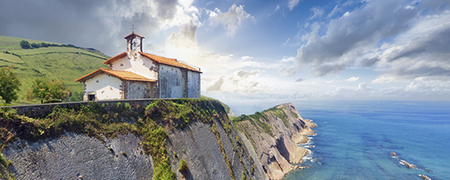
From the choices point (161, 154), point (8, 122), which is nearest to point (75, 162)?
point (8, 122)

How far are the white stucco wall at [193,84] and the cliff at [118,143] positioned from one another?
24.2ft

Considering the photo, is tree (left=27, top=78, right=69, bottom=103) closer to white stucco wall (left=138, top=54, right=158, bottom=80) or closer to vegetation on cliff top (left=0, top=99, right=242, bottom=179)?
white stucco wall (left=138, top=54, right=158, bottom=80)

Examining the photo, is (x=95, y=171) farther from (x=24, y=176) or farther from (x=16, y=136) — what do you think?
(x=16, y=136)

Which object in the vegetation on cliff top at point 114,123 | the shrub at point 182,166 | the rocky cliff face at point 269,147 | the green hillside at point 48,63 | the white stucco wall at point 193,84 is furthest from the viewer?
the green hillside at point 48,63

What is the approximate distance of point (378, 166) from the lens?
56.9 meters

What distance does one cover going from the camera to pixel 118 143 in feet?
51.9

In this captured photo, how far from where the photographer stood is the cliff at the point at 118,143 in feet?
36.2

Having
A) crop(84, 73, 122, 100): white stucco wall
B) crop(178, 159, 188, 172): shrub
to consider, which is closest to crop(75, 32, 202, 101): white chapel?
crop(84, 73, 122, 100): white stucco wall

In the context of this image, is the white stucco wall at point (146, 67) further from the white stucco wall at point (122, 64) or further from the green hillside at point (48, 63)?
the green hillside at point (48, 63)

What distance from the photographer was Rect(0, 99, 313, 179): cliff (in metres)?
11.0

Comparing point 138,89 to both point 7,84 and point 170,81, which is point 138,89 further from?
point 7,84

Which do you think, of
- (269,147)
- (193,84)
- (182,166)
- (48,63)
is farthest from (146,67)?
(48,63)

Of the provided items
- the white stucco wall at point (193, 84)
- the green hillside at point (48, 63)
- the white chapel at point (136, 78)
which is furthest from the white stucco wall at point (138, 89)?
the green hillside at point (48, 63)

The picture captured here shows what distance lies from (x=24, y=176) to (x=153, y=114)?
10770mm
